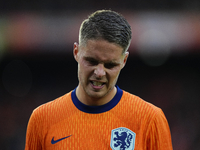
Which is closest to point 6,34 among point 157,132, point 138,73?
point 138,73

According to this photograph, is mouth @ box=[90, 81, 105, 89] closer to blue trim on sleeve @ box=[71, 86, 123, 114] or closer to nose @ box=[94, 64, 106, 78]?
nose @ box=[94, 64, 106, 78]

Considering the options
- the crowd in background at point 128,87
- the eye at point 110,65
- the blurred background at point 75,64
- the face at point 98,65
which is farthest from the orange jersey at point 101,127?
the crowd in background at point 128,87

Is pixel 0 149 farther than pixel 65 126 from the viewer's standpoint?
Yes

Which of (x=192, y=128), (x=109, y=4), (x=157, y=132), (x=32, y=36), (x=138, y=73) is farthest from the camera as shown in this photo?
(x=138, y=73)

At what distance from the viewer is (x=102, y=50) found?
181 cm

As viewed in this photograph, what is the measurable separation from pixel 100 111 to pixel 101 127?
14 centimetres

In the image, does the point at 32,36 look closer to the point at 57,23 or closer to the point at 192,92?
the point at 57,23

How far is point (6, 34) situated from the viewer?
6.93m

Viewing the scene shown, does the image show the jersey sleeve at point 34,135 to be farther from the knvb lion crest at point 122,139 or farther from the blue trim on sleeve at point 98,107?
the knvb lion crest at point 122,139

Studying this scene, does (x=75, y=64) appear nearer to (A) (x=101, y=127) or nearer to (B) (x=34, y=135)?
(B) (x=34, y=135)

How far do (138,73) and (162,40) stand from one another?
1.70 m

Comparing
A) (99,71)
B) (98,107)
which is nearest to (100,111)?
(98,107)

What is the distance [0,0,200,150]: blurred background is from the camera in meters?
6.93

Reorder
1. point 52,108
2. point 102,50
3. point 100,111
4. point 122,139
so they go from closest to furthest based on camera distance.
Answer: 1. point 102,50
2. point 122,139
3. point 100,111
4. point 52,108
